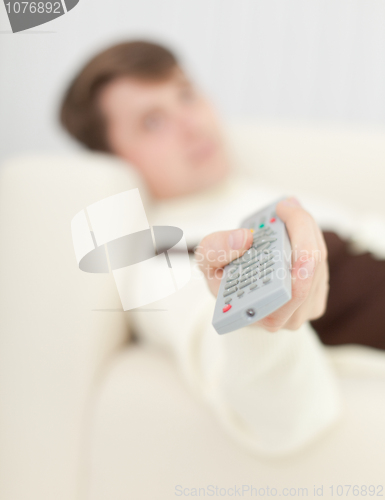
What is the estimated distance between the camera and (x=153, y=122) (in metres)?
0.52

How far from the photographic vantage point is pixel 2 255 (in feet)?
1.15

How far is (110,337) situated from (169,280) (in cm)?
14

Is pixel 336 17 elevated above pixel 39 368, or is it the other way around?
pixel 336 17

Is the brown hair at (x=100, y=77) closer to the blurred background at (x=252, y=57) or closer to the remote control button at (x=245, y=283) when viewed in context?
the blurred background at (x=252, y=57)

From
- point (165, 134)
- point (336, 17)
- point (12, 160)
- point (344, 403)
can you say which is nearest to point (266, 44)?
point (336, 17)

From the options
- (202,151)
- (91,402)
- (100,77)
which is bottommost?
(91,402)

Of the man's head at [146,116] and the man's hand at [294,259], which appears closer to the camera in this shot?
the man's hand at [294,259]

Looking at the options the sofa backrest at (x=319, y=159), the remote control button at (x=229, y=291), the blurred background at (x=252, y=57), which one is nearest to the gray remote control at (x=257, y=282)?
the remote control button at (x=229, y=291)

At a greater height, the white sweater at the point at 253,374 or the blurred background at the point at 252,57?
the blurred background at the point at 252,57

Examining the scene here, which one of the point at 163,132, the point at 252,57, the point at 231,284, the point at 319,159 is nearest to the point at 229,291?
the point at 231,284

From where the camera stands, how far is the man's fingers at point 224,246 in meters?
0.24

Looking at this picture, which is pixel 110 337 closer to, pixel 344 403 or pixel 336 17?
pixel 344 403

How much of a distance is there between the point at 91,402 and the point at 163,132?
322mm

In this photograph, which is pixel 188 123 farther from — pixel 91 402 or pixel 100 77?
pixel 91 402
